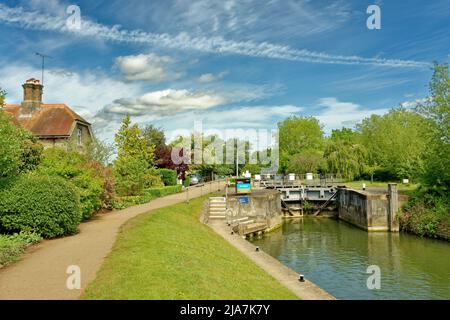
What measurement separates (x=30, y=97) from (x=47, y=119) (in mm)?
3147

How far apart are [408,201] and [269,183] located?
19.3 m

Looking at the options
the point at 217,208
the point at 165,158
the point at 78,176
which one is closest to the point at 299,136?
the point at 165,158

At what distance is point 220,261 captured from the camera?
1355 cm

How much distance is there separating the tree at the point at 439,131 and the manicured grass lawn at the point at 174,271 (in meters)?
19.2

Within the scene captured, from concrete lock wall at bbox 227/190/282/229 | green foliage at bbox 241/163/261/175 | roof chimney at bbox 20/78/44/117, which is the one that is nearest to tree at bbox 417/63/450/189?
concrete lock wall at bbox 227/190/282/229

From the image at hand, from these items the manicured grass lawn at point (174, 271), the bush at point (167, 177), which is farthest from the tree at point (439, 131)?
the bush at point (167, 177)

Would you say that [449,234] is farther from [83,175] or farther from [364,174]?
[364,174]

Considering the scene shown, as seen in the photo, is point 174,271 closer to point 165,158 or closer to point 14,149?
point 14,149

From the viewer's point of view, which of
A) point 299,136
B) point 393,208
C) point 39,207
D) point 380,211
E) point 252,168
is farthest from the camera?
point 299,136

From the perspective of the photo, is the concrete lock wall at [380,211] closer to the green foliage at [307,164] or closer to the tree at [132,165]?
the tree at [132,165]

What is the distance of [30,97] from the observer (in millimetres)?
35781

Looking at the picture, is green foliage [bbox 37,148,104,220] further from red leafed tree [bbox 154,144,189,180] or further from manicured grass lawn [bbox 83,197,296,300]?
red leafed tree [bbox 154,144,189,180]

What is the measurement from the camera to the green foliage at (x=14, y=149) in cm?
1544
